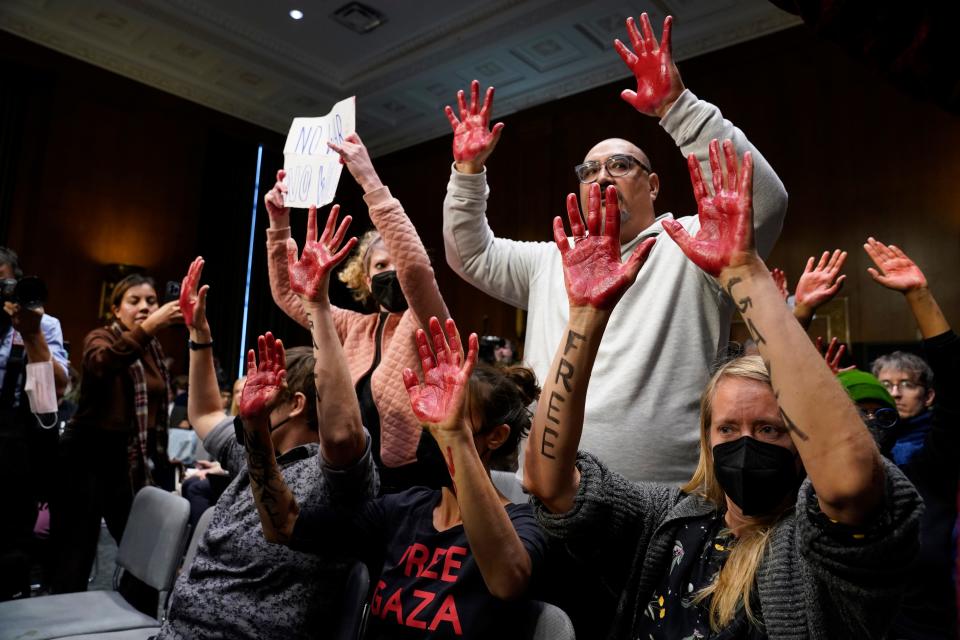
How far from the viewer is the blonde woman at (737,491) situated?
834mm

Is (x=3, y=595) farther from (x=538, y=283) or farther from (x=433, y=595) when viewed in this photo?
(x=538, y=283)

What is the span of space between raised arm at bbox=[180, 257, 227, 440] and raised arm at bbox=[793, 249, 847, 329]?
1.65 meters

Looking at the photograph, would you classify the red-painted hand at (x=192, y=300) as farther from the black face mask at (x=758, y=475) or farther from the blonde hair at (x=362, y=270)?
the black face mask at (x=758, y=475)

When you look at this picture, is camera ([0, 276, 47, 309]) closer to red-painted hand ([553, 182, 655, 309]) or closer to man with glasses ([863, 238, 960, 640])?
red-painted hand ([553, 182, 655, 309])

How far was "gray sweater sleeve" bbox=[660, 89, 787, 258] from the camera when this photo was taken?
1377mm

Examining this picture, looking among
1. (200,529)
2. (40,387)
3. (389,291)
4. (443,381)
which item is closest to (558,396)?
(443,381)

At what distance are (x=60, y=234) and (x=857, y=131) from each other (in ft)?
22.6

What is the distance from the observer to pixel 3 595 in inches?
97.1

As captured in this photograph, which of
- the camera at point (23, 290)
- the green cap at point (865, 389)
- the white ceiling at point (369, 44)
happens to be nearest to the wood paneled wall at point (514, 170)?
the white ceiling at point (369, 44)

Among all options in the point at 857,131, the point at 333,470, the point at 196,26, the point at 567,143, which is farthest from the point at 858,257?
the point at 196,26

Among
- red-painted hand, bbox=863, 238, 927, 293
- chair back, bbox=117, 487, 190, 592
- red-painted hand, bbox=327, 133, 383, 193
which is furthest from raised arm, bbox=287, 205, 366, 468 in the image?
red-painted hand, bbox=863, 238, 927, 293

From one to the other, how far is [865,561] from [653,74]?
1022 mm

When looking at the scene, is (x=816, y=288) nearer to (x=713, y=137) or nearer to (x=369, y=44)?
(x=713, y=137)

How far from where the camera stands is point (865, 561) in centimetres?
82
